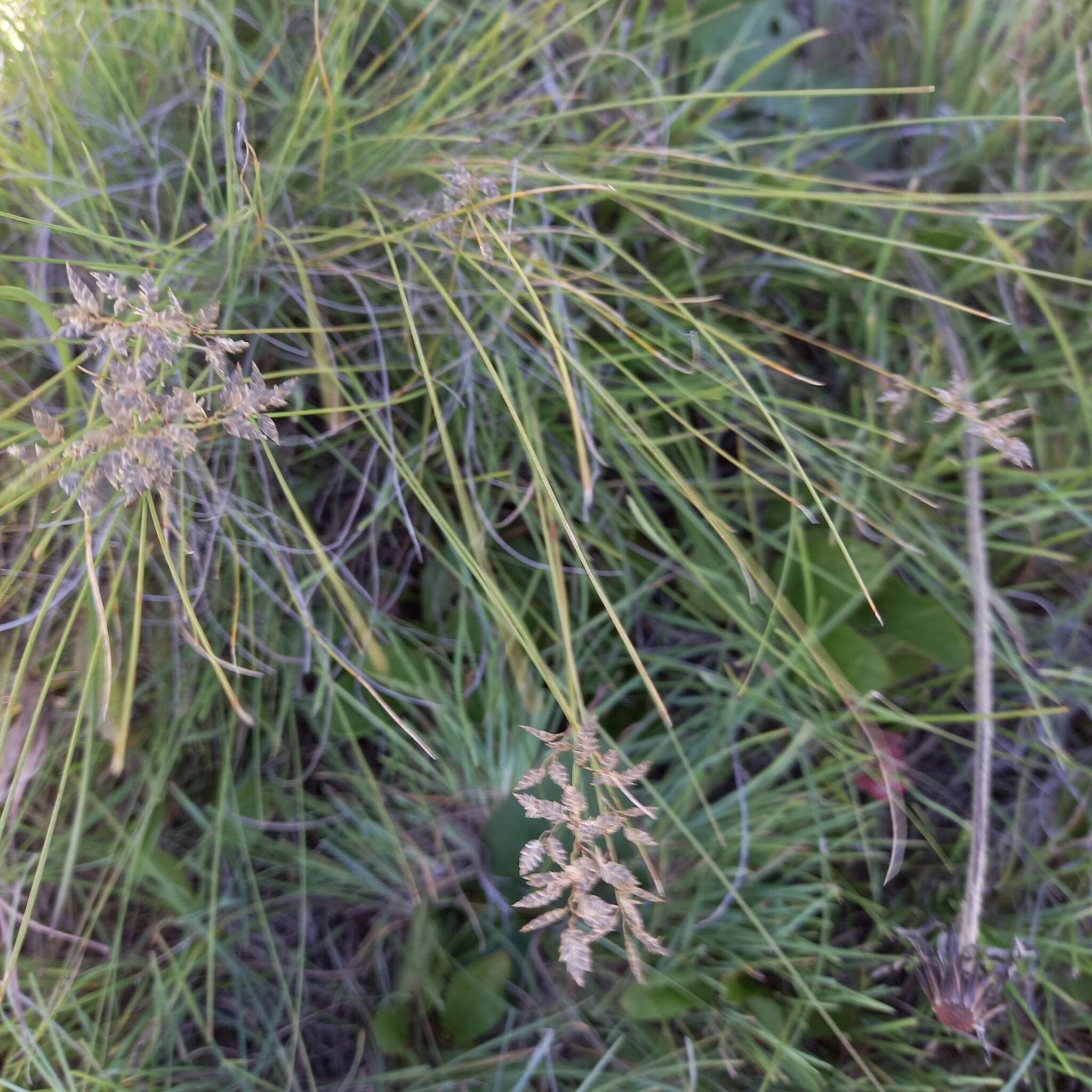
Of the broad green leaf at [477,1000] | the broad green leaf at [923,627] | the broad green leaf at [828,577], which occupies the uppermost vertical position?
the broad green leaf at [828,577]

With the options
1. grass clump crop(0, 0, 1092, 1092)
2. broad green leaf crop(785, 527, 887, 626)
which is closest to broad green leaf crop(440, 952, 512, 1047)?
grass clump crop(0, 0, 1092, 1092)

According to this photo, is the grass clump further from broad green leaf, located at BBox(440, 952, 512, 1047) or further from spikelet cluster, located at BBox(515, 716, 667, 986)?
spikelet cluster, located at BBox(515, 716, 667, 986)

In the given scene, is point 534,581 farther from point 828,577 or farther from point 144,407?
point 144,407

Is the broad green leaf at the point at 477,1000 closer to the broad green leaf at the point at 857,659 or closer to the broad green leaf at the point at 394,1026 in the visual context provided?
the broad green leaf at the point at 394,1026

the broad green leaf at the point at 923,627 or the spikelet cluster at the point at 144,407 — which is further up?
the spikelet cluster at the point at 144,407

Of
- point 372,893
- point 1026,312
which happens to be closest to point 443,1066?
point 372,893

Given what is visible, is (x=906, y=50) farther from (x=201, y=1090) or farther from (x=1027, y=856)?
(x=201, y=1090)

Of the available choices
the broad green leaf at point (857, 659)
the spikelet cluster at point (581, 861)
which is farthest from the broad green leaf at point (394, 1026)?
the broad green leaf at point (857, 659)
